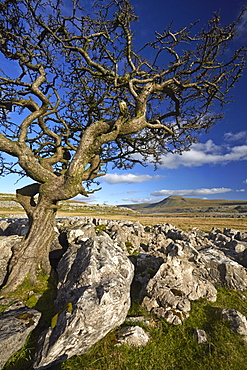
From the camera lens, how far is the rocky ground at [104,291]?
15.0ft

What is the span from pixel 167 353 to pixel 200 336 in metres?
1.28

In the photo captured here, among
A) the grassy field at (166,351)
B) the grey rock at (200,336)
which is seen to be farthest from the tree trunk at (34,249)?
the grey rock at (200,336)

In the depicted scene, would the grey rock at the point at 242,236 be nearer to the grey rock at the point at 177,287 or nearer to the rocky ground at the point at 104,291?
the rocky ground at the point at 104,291

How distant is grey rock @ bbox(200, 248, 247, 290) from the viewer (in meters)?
9.05

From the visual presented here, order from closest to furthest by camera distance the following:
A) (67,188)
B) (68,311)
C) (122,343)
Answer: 1. (68,311)
2. (122,343)
3. (67,188)

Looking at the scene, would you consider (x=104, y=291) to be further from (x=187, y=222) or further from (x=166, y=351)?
(x=187, y=222)

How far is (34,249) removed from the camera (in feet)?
28.3

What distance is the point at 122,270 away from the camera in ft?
23.6

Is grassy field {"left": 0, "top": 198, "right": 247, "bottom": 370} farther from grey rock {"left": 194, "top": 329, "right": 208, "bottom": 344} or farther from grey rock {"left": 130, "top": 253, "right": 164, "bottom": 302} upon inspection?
grey rock {"left": 130, "top": 253, "right": 164, "bottom": 302}

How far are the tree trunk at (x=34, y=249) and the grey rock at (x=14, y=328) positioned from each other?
6.65ft

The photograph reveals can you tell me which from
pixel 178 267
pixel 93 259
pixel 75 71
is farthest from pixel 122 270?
pixel 75 71

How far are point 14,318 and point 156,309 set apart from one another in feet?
16.8

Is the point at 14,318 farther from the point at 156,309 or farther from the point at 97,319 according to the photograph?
the point at 156,309

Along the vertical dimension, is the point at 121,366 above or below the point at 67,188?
below
